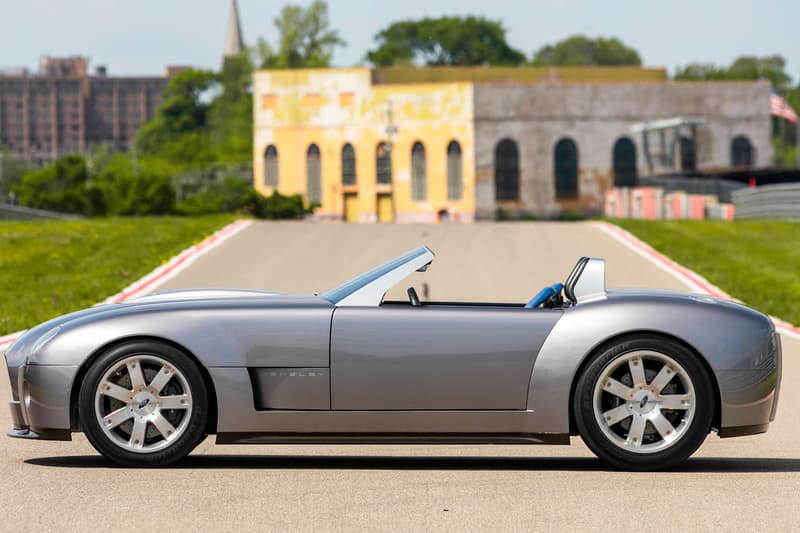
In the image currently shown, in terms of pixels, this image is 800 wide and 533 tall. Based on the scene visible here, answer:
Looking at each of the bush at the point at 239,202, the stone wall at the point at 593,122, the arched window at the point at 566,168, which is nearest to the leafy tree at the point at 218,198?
the bush at the point at 239,202

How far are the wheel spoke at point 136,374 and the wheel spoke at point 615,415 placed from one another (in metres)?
2.57

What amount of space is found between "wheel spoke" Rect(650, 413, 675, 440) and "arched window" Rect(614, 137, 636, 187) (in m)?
72.6

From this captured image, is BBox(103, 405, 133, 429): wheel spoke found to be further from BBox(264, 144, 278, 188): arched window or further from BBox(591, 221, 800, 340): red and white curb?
BBox(264, 144, 278, 188): arched window

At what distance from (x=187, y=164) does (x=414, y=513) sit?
161 m

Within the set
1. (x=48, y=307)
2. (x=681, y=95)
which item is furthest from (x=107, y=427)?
(x=681, y=95)

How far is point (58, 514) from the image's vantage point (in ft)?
21.8

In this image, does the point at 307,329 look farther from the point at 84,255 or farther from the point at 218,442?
the point at 84,255

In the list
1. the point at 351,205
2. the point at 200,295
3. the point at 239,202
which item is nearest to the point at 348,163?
the point at 351,205

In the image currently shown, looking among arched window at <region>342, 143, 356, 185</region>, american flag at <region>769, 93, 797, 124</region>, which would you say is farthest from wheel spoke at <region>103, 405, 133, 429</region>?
arched window at <region>342, 143, 356, 185</region>

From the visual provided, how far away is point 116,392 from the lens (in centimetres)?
783

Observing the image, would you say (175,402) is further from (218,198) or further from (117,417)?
(218,198)

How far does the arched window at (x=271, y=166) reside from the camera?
85.2 m

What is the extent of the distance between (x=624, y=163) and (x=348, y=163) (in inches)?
642

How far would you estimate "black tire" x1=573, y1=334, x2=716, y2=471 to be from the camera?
782 centimetres
